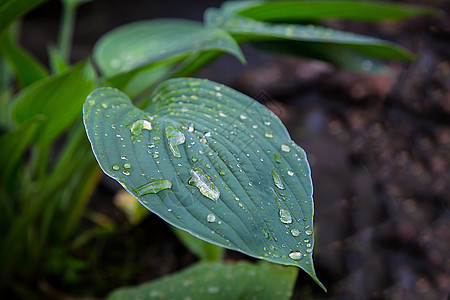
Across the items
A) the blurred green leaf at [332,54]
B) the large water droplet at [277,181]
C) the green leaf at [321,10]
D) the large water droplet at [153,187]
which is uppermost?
the large water droplet at [153,187]

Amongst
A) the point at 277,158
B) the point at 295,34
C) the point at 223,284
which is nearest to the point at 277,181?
the point at 277,158

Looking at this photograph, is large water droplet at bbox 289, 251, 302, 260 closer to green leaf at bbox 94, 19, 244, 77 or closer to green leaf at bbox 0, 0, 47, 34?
green leaf at bbox 94, 19, 244, 77

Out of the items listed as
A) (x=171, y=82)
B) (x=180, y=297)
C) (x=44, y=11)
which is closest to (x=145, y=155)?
(x=171, y=82)

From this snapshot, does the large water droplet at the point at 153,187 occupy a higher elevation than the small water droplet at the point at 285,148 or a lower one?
higher

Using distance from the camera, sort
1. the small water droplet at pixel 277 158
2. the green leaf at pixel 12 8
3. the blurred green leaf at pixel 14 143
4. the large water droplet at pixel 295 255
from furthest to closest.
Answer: the blurred green leaf at pixel 14 143
the green leaf at pixel 12 8
the small water droplet at pixel 277 158
the large water droplet at pixel 295 255

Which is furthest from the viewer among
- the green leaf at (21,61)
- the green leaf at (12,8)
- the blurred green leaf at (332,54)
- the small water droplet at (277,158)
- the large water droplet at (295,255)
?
the blurred green leaf at (332,54)

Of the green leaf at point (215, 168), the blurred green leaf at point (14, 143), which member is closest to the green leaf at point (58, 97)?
the blurred green leaf at point (14, 143)

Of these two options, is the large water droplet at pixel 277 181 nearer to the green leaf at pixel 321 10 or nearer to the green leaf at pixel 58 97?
the green leaf at pixel 58 97
